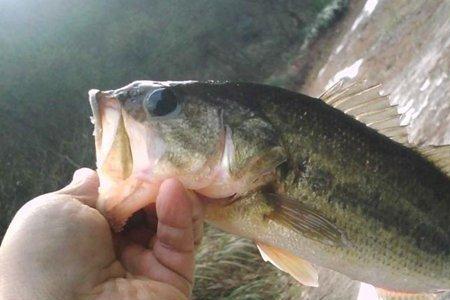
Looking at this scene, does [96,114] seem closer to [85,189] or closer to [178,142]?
[178,142]

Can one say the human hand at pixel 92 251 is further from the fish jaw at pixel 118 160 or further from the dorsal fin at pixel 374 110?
the dorsal fin at pixel 374 110

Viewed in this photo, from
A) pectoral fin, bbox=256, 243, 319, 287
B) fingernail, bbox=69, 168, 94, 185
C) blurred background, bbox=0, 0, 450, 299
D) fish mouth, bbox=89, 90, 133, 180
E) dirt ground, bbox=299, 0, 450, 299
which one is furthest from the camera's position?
blurred background, bbox=0, 0, 450, 299

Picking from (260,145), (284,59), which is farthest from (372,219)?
(284,59)

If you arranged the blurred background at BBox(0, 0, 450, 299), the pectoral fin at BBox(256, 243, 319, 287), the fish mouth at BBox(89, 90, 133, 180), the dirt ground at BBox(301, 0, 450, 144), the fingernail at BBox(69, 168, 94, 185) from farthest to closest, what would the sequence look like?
the blurred background at BBox(0, 0, 450, 299)
the dirt ground at BBox(301, 0, 450, 144)
the fingernail at BBox(69, 168, 94, 185)
the pectoral fin at BBox(256, 243, 319, 287)
the fish mouth at BBox(89, 90, 133, 180)

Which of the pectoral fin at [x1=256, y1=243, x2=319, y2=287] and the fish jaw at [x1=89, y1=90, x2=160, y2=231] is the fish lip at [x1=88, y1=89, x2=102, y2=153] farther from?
the pectoral fin at [x1=256, y1=243, x2=319, y2=287]

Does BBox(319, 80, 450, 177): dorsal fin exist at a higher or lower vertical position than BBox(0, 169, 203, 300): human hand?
higher

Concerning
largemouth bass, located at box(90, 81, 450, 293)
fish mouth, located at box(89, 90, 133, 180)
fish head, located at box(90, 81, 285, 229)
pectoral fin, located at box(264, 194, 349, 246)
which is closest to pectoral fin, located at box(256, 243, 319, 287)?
largemouth bass, located at box(90, 81, 450, 293)
